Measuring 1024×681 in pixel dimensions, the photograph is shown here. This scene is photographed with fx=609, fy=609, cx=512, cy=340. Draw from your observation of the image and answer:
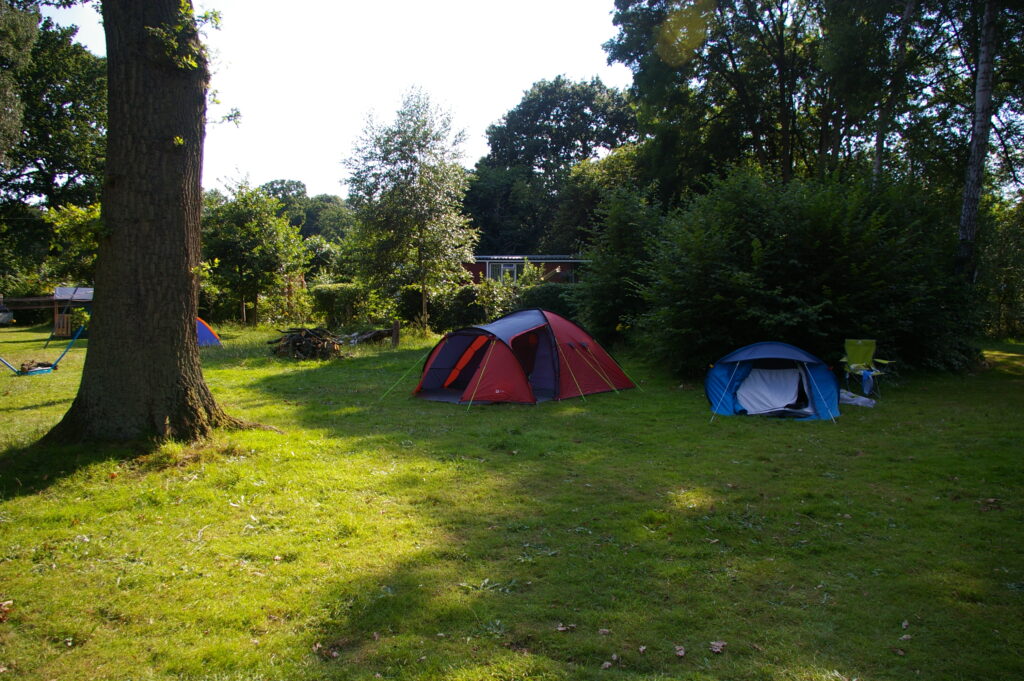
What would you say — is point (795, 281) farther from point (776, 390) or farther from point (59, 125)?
point (59, 125)

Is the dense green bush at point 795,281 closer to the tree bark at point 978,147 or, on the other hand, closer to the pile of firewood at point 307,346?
the tree bark at point 978,147

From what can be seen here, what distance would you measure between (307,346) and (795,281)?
10871mm

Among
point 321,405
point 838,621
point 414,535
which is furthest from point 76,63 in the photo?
point 838,621

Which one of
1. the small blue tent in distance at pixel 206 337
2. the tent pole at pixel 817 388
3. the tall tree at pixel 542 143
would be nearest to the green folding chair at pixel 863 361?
the tent pole at pixel 817 388

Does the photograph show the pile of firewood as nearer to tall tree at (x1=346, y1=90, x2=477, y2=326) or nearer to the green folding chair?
tall tree at (x1=346, y1=90, x2=477, y2=326)

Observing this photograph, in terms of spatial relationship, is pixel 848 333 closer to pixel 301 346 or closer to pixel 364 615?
pixel 364 615

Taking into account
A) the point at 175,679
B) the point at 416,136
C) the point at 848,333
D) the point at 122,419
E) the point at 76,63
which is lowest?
the point at 175,679

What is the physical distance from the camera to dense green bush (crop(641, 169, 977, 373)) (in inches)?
430

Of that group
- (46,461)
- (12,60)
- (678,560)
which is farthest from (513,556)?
(12,60)

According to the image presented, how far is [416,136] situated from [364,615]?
54.6 feet

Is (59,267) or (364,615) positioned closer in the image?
(364,615)

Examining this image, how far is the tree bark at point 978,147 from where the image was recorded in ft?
41.6

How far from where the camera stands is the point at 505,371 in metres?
9.86

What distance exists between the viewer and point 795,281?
11.3 m
